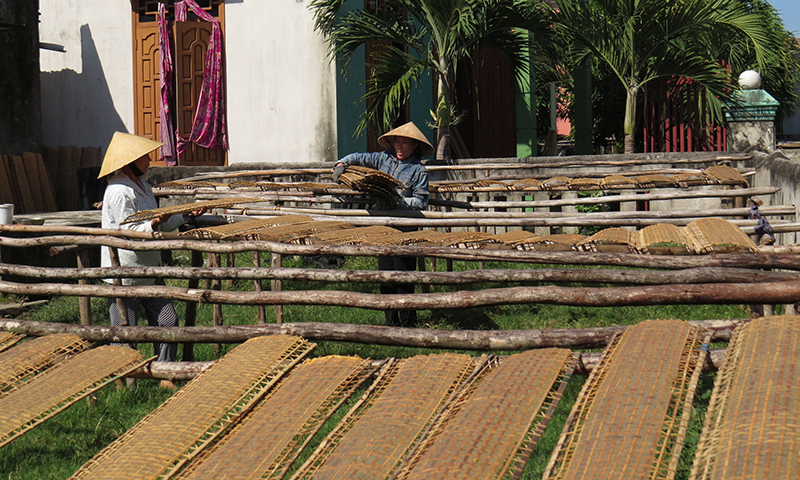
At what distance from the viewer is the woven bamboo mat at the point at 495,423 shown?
191 centimetres

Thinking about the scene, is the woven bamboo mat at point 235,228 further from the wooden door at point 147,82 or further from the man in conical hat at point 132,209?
the wooden door at point 147,82

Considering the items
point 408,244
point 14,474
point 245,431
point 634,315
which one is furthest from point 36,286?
point 634,315

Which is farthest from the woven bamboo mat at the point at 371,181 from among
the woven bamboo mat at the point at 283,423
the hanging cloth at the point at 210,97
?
the hanging cloth at the point at 210,97

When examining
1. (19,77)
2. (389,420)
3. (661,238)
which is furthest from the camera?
(19,77)

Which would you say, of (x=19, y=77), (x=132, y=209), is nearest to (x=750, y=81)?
(x=132, y=209)

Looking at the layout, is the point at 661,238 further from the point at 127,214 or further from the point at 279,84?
the point at 279,84

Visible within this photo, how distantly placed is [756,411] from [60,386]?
2.06 meters

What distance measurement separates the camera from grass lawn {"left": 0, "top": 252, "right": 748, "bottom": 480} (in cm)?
411

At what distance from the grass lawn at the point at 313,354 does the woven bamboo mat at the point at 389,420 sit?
156cm

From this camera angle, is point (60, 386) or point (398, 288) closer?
point (60, 386)

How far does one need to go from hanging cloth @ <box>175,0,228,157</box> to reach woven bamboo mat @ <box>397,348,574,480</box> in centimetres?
953

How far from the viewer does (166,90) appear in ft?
37.7

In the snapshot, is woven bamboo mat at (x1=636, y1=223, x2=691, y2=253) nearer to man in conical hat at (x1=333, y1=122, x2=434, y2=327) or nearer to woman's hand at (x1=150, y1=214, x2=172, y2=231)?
→ man in conical hat at (x1=333, y1=122, x2=434, y2=327)

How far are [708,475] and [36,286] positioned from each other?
3334 mm
